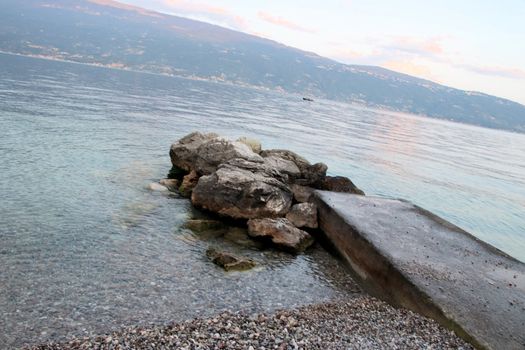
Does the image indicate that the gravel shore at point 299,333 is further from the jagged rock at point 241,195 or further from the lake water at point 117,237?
the jagged rock at point 241,195

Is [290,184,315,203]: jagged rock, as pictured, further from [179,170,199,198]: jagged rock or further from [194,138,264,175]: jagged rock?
[179,170,199,198]: jagged rock

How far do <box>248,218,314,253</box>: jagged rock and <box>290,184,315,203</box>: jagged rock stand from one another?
15.9 ft

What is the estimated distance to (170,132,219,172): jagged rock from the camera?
29.8m

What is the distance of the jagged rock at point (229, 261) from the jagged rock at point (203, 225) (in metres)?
3.23

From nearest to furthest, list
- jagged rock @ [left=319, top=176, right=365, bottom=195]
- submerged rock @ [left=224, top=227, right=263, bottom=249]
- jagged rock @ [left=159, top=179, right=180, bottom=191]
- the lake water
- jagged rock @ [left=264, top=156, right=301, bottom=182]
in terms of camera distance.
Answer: the lake water
submerged rock @ [left=224, top=227, right=263, bottom=249]
jagged rock @ [left=159, top=179, right=180, bottom=191]
jagged rock @ [left=264, top=156, right=301, bottom=182]
jagged rock @ [left=319, top=176, right=365, bottom=195]

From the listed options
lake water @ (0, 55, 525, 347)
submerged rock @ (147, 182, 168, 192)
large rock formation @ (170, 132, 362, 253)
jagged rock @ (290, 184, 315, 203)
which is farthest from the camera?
submerged rock @ (147, 182, 168, 192)

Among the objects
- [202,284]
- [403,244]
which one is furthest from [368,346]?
[403,244]

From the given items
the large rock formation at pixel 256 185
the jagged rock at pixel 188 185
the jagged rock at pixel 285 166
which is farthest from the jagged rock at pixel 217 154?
the jagged rock at pixel 285 166

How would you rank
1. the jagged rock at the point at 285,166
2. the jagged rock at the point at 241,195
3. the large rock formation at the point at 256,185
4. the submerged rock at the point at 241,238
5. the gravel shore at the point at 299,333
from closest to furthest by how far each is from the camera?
the gravel shore at the point at 299,333, the submerged rock at the point at 241,238, the large rock formation at the point at 256,185, the jagged rock at the point at 241,195, the jagged rock at the point at 285,166

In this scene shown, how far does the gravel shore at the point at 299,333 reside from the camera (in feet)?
35.1

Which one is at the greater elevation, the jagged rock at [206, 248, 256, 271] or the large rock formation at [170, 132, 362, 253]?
the large rock formation at [170, 132, 362, 253]

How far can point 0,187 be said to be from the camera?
21391mm

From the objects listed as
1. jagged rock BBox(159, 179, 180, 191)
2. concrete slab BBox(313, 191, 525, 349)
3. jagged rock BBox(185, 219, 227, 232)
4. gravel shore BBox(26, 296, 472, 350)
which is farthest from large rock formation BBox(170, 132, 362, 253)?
gravel shore BBox(26, 296, 472, 350)

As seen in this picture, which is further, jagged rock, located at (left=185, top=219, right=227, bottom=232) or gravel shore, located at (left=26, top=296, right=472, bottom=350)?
jagged rock, located at (left=185, top=219, right=227, bottom=232)
